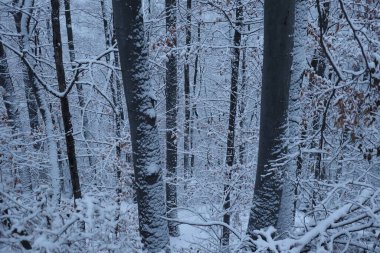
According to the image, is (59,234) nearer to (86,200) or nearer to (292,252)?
(86,200)

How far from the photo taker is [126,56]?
12.9 ft

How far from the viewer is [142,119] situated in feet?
13.4

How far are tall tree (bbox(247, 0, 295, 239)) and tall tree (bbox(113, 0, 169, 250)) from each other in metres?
1.29

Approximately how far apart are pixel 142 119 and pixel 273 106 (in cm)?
166

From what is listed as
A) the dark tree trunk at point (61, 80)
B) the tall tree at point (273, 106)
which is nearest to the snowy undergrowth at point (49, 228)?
the tall tree at point (273, 106)

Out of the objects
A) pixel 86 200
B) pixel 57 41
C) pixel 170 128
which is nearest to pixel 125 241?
pixel 86 200

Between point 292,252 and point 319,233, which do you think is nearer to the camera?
point 292,252

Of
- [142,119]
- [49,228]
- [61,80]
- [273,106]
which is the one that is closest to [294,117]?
[273,106]

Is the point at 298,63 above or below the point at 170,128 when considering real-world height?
above

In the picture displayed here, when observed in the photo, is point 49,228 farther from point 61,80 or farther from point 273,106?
point 61,80

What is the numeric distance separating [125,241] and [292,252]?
2.11m

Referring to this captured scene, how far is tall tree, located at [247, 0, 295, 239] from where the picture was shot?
324 centimetres

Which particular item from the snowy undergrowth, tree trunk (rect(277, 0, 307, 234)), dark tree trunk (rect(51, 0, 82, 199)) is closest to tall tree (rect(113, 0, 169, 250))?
the snowy undergrowth

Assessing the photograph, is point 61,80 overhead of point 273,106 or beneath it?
overhead
